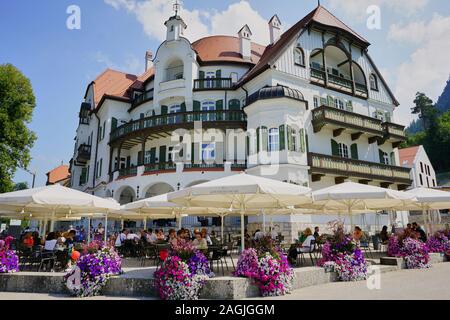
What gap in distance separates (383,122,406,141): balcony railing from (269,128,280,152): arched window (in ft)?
39.6

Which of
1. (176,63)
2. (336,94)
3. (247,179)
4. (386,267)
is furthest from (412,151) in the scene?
(247,179)

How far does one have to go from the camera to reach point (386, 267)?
10.7 meters

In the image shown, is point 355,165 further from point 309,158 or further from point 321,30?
point 321,30

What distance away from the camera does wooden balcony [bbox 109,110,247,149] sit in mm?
25484

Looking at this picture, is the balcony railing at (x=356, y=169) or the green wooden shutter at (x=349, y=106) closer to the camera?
the balcony railing at (x=356, y=169)

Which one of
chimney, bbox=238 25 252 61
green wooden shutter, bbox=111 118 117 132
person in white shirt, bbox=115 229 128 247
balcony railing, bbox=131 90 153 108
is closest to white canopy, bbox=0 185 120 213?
person in white shirt, bbox=115 229 128 247

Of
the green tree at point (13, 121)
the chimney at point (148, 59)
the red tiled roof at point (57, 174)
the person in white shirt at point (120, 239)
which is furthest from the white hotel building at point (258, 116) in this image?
the red tiled roof at point (57, 174)

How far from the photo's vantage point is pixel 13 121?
2873cm

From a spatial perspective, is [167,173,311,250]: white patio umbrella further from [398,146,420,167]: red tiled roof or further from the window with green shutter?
[398,146,420,167]: red tiled roof

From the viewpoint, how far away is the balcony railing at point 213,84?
28.2 meters

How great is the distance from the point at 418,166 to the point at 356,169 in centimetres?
3436

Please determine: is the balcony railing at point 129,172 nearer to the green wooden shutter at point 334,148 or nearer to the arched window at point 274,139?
the arched window at point 274,139

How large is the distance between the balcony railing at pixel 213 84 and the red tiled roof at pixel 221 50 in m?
2.11
